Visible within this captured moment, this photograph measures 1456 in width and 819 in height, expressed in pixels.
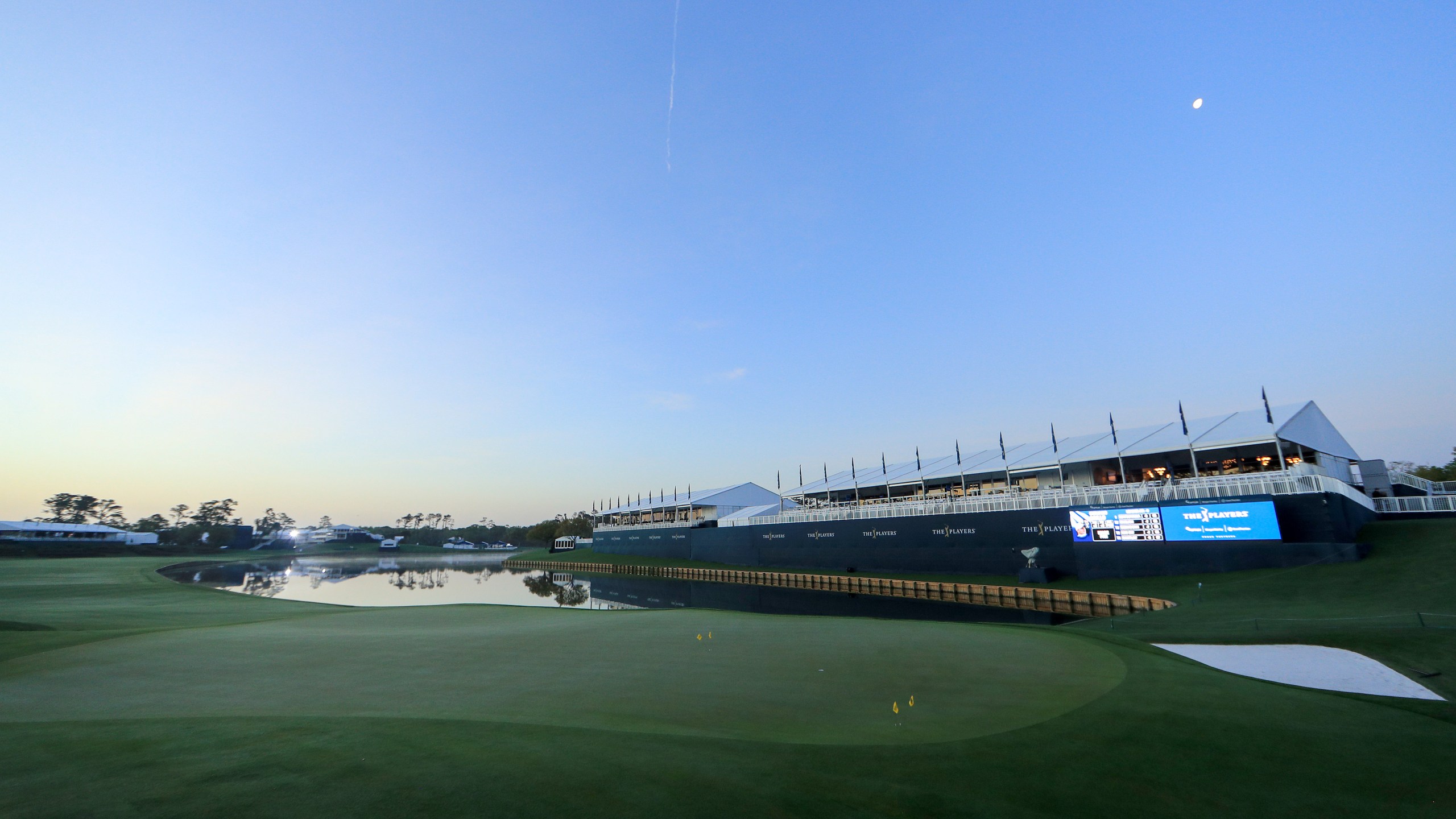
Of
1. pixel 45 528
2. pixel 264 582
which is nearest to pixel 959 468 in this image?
pixel 264 582

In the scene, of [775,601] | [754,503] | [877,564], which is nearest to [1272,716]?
[775,601]

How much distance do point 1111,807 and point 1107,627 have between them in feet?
51.0

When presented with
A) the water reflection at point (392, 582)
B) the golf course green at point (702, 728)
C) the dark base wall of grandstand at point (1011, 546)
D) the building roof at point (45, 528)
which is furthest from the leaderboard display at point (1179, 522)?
the building roof at point (45, 528)

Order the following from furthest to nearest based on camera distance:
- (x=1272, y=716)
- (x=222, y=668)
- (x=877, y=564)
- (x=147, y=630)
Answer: (x=877, y=564)
(x=147, y=630)
(x=222, y=668)
(x=1272, y=716)

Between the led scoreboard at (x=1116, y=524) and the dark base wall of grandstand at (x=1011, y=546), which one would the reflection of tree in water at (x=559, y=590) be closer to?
the dark base wall of grandstand at (x=1011, y=546)

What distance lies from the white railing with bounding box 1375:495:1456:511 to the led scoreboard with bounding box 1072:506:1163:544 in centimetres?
1270

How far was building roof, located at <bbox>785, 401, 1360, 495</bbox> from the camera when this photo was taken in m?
37.1

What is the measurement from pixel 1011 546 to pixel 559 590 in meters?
39.8

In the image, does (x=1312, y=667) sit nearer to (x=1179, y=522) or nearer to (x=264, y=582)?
(x=1179, y=522)

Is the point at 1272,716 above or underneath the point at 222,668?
underneath

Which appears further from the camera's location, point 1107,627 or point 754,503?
point 754,503

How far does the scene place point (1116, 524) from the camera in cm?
3219

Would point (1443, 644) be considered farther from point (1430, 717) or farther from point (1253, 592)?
point (1253, 592)

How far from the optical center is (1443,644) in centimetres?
1106
